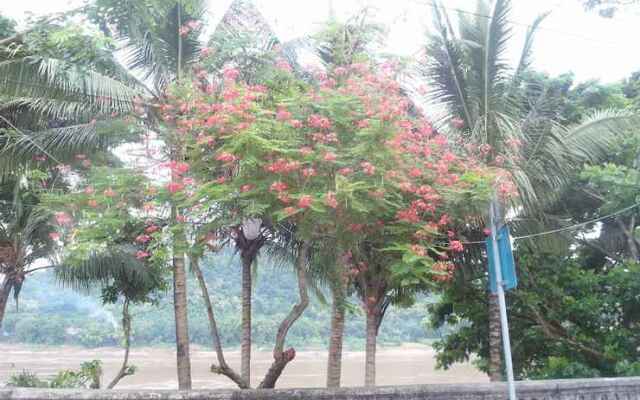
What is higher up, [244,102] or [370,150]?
[244,102]

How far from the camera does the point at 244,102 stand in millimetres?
6477

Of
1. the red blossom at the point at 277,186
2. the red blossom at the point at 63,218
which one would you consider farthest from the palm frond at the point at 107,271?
the red blossom at the point at 277,186

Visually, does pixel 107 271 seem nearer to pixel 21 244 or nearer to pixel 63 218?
pixel 21 244

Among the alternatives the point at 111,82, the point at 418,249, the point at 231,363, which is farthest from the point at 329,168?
the point at 231,363

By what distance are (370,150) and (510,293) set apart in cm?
580

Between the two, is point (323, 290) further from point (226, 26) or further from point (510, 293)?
point (226, 26)

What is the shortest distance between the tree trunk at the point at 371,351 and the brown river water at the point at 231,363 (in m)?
21.5

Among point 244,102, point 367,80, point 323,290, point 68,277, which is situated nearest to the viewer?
point 244,102

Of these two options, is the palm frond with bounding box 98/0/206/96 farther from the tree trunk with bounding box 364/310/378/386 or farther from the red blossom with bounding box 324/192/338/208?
the tree trunk with bounding box 364/310/378/386

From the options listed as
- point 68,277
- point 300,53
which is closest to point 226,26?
point 300,53

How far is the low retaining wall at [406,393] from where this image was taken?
5.71 meters

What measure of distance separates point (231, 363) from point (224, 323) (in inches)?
108

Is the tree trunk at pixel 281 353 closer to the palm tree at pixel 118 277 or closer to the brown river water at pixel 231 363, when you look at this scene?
the palm tree at pixel 118 277

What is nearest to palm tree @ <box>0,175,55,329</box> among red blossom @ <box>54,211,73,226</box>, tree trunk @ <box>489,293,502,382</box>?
red blossom @ <box>54,211,73,226</box>
